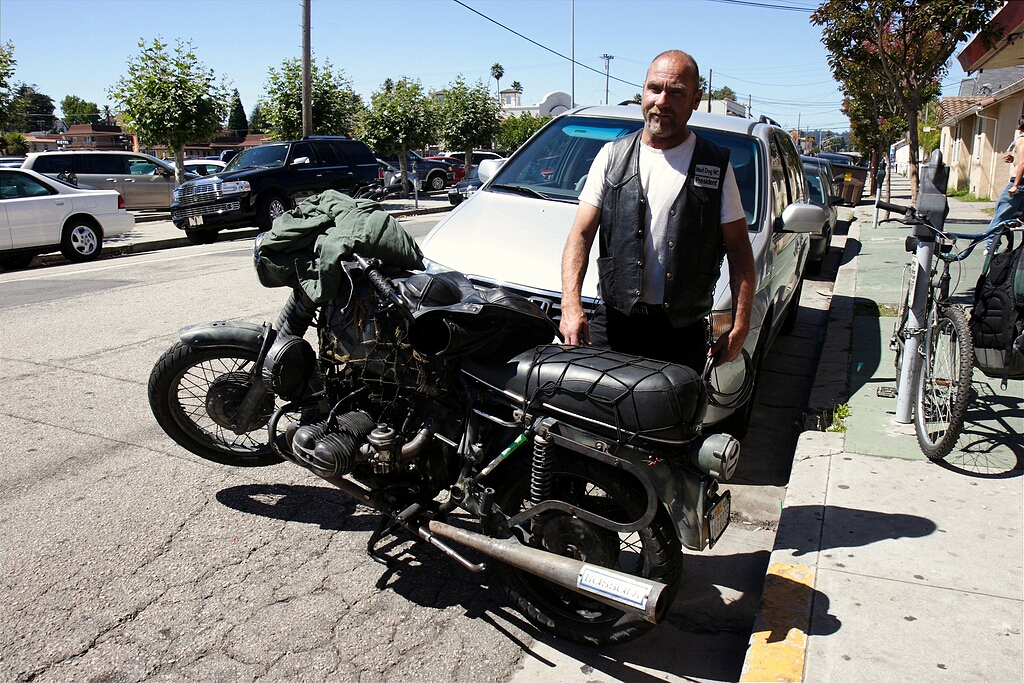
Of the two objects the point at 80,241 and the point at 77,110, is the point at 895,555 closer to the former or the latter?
the point at 80,241

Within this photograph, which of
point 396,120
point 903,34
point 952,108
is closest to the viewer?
point 903,34

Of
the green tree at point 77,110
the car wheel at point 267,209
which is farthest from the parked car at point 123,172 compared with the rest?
the green tree at point 77,110

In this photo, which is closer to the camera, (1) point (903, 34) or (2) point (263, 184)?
(1) point (903, 34)

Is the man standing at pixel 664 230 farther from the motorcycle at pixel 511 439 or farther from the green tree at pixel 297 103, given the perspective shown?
the green tree at pixel 297 103

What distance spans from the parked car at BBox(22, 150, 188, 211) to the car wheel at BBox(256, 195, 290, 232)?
5.38 meters

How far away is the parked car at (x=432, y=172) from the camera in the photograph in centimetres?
3121

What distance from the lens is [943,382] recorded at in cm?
464

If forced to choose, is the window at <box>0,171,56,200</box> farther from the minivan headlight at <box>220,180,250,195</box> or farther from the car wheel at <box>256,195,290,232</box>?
the car wheel at <box>256,195,290,232</box>

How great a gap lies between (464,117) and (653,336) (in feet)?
114

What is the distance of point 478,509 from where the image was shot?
307 cm

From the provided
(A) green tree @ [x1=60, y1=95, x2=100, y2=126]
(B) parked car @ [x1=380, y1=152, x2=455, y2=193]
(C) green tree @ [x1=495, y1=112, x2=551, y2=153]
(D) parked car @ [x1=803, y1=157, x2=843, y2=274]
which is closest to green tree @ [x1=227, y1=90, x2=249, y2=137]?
(A) green tree @ [x1=60, y1=95, x2=100, y2=126]

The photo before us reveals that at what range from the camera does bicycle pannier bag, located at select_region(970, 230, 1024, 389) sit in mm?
4391

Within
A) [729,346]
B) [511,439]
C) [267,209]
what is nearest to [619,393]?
[511,439]

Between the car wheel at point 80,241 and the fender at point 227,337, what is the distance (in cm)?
1104
